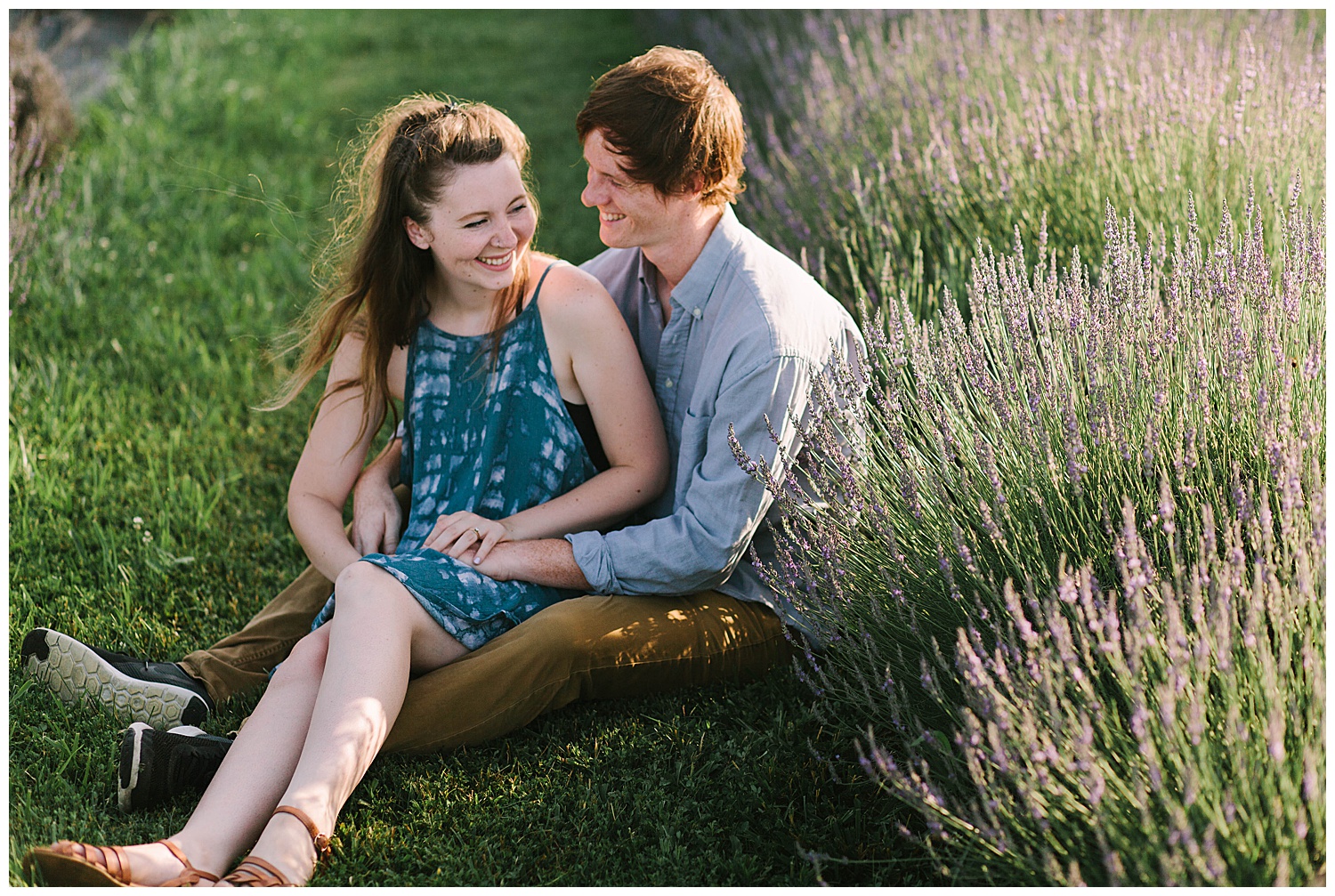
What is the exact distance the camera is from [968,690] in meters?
1.83

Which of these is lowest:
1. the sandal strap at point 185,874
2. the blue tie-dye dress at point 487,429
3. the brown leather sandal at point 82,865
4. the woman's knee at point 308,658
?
the sandal strap at point 185,874

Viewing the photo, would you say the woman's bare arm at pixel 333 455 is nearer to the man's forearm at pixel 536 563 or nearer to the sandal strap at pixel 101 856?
the man's forearm at pixel 536 563

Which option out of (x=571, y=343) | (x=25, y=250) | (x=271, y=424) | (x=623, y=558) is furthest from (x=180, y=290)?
(x=623, y=558)

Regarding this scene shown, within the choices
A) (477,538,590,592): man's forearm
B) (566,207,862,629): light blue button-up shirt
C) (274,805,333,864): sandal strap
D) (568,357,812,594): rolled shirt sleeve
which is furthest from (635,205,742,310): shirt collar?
(274,805,333,864): sandal strap

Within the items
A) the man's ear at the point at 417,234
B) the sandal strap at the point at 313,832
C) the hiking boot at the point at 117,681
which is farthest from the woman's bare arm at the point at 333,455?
the sandal strap at the point at 313,832

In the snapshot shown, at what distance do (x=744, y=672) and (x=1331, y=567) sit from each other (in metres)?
1.26

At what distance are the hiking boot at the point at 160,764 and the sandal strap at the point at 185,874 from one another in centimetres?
29

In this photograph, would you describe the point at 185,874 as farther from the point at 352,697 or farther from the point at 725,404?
the point at 725,404

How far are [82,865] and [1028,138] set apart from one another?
2953 mm

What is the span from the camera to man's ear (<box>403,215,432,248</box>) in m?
2.54

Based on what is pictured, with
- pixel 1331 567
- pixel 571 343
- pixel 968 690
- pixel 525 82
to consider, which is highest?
pixel 525 82

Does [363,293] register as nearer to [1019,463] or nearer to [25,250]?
[1019,463]

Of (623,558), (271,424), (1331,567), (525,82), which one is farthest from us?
(525,82)

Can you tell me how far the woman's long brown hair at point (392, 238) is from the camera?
248 cm
